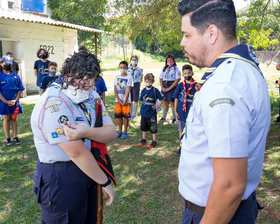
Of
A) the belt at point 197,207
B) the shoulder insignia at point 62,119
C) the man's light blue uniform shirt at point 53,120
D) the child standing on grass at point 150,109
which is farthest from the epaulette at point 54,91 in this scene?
the child standing on grass at point 150,109

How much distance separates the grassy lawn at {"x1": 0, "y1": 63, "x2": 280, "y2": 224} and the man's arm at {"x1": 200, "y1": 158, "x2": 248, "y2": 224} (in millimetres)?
2234

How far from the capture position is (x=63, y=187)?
1.72 metres

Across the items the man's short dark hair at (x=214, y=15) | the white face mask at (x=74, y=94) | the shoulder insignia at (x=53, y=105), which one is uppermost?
the man's short dark hair at (x=214, y=15)

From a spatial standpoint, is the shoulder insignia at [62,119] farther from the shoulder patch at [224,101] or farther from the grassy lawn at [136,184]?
the grassy lawn at [136,184]

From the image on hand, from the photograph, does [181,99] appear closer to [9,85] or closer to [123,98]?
[123,98]

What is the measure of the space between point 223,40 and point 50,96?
3.58 feet

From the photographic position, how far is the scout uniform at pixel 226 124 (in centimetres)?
98

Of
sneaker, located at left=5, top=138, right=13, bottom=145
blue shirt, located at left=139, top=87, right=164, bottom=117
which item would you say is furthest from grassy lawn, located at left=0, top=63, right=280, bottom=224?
blue shirt, located at left=139, top=87, right=164, bottom=117

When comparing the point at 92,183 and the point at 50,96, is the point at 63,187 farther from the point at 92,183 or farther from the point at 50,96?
the point at 50,96

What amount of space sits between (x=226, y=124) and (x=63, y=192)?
125cm

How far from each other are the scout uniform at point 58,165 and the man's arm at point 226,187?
958 mm

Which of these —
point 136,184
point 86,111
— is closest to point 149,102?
point 136,184

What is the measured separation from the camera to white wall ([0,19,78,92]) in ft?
36.1

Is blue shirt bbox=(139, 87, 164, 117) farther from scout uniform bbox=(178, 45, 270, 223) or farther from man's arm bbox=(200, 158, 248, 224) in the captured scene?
man's arm bbox=(200, 158, 248, 224)
